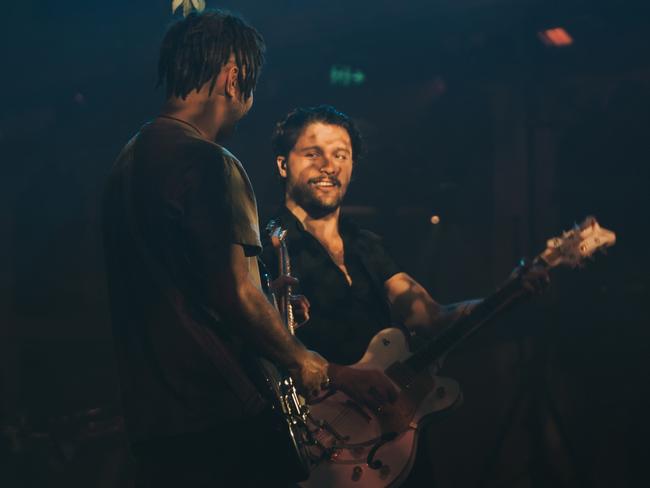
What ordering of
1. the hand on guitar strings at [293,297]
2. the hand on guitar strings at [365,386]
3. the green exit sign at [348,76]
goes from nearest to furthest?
the hand on guitar strings at [293,297], the hand on guitar strings at [365,386], the green exit sign at [348,76]

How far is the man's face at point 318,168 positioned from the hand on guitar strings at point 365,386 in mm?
1010

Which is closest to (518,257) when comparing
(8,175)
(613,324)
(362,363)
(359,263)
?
(613,324)

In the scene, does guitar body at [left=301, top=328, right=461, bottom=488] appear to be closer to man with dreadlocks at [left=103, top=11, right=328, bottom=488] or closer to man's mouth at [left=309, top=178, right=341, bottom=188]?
man's mouth at [left=309, top=178, right=341, bottom=188]

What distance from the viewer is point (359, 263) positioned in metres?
4.16

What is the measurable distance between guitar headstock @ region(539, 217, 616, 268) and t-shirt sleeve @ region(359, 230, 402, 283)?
0.93m

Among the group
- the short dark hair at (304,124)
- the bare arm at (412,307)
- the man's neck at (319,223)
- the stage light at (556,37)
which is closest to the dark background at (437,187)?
the stage light at (556,37)

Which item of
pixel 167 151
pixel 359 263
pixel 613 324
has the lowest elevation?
pixel 613 324

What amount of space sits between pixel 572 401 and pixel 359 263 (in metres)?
2.39

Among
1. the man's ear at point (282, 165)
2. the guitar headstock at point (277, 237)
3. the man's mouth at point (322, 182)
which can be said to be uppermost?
the man's ear at point (282, 165)

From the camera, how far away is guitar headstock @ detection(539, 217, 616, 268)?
362cm

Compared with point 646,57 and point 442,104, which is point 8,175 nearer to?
point 442,104

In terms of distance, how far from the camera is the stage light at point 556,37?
5859 millimetres

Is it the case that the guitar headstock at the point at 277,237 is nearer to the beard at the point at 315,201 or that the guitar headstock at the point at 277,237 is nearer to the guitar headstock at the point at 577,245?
the beard at the point at 315,201

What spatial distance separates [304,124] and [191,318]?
2.33 m
